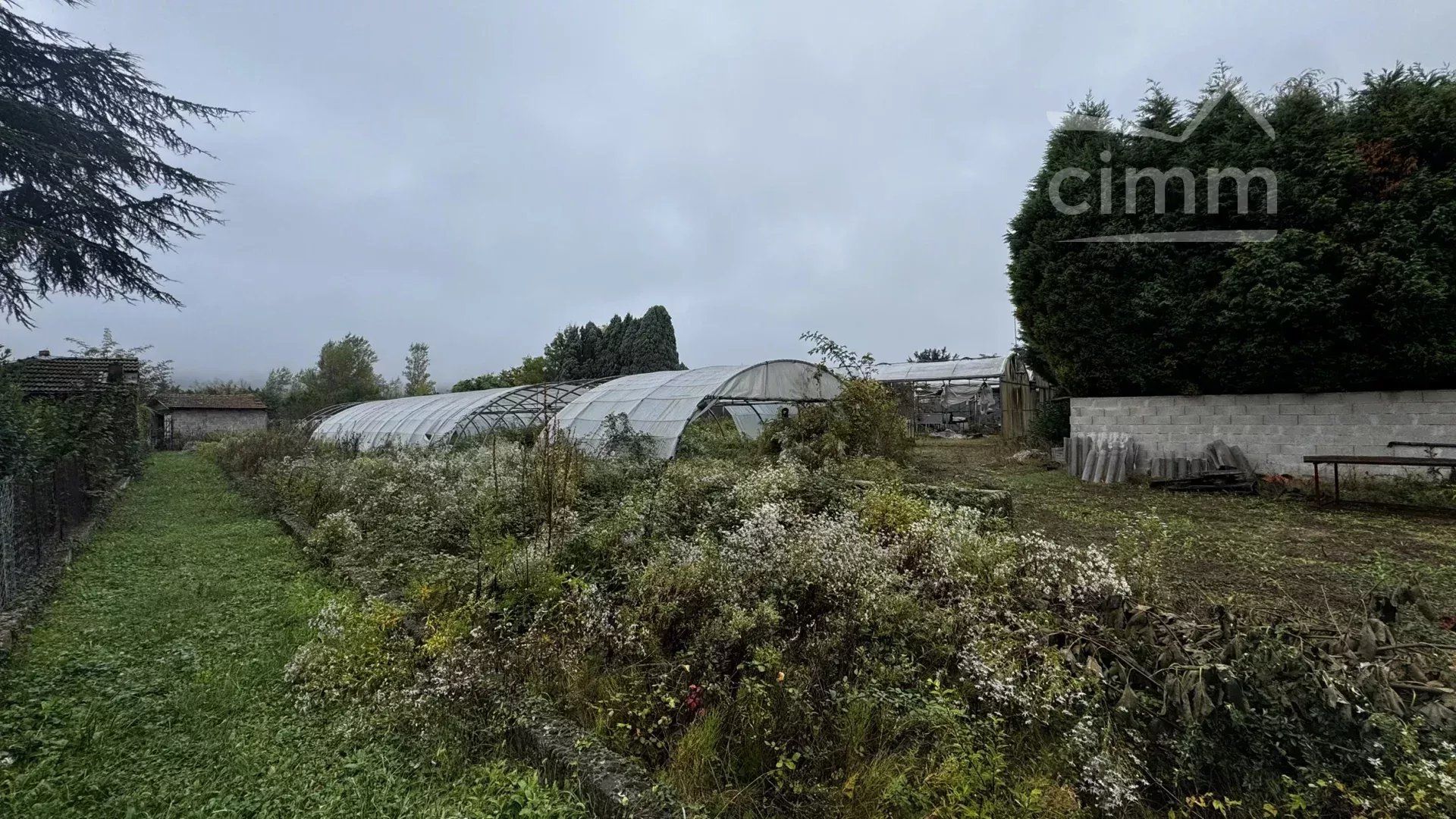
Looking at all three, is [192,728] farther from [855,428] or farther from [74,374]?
[74,374]

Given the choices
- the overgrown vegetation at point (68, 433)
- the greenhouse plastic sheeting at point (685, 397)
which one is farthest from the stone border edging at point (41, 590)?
the greenhouse plastic sheeting at point (685, 397)

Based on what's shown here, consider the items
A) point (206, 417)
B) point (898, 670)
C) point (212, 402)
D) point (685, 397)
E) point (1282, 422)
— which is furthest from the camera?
point (212, 402)

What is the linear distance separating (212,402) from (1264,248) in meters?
46.8

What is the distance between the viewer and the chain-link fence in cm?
473

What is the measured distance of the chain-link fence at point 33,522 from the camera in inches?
186

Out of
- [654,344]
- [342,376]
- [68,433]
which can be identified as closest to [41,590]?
[68,433]

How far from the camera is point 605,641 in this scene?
345cm

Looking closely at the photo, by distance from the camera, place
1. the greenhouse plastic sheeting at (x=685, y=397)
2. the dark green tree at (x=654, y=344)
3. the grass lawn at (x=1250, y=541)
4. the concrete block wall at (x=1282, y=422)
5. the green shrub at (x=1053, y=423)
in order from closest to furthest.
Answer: the grass lawn at (x=1250, y=541), the concrete block wall at (x=1282, y=422), the greenhouse plastic sheeting at (x=685, y=397), the green shrub at (x=1053, y=423), the dark green tree at (x=654, y=344)

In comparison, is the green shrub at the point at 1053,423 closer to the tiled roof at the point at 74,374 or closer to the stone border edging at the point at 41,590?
the stone border edging at the point at 41,590

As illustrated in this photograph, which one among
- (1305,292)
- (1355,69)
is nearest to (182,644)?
(1305,292)

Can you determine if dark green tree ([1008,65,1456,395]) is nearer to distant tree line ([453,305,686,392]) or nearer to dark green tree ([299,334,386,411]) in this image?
distant tree line ([453,305,686,392])

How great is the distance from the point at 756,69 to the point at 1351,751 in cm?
1091

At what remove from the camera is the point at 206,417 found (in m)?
35.8

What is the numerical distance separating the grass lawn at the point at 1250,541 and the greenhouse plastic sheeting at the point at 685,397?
2994mm
